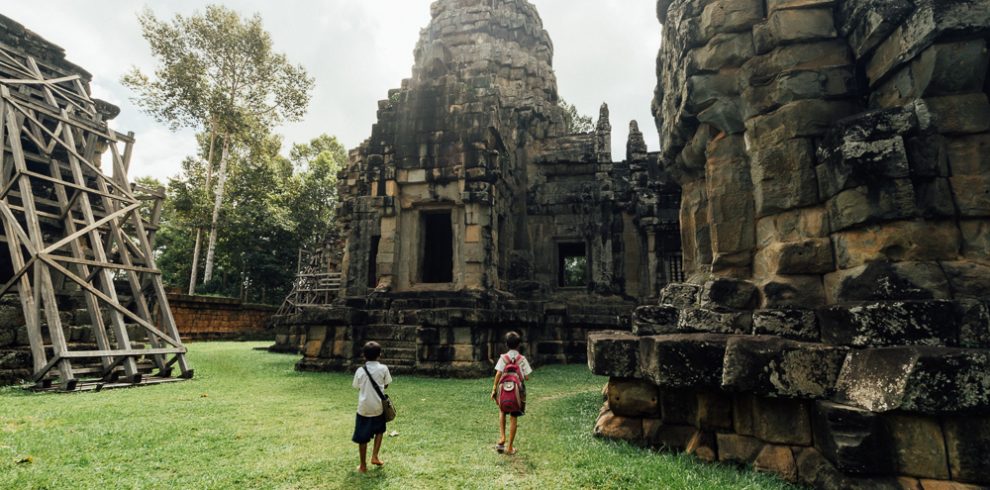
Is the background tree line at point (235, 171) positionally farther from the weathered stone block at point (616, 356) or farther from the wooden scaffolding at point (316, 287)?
the weathered stone block at point (616, 356)

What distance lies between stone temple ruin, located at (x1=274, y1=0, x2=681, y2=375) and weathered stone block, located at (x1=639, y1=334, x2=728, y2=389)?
4021 millimetres

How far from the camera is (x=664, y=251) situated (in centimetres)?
1463

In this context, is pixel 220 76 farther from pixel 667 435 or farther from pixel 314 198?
pixel 667 435

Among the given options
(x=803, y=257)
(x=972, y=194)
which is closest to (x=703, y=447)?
(x=803, y=257)

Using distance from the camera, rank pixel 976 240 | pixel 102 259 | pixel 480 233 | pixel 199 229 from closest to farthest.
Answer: pixel 976 240, pixel 102 259, pixel 480 233, pixel 199 229

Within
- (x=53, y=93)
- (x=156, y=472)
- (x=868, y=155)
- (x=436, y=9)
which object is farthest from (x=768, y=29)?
(x=436, y=9)

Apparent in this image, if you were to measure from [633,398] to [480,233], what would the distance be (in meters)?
7.22

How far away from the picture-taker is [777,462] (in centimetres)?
305

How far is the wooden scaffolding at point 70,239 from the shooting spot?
288 inches

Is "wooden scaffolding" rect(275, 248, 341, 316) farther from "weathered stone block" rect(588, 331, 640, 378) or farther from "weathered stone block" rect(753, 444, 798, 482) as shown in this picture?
"weathered stone block" rect(753, 444, 798, 482)

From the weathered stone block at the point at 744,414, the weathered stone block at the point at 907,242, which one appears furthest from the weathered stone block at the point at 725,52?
the weathered stone block at the point at 744,414

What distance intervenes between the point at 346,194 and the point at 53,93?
807 cm

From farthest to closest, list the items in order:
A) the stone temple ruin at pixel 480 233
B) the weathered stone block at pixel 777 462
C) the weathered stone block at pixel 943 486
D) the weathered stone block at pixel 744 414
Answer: the stone temple ruin at pixel 480 233 → the weathered stone block at pixel 744 414 → the weathered stone block at pixel 777 462 → the weathered stone block at pixel 943 486

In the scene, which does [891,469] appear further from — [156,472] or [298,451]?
[156,472]
